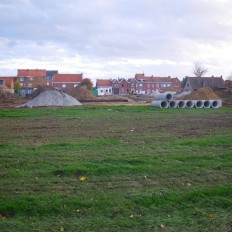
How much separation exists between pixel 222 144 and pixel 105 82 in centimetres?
9390

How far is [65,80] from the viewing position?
9569 cm

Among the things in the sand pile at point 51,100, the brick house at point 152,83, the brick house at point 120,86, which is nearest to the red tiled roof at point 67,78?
the brick house at point 120,86

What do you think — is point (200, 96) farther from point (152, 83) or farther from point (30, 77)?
point (30, 77)

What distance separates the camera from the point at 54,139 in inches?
511

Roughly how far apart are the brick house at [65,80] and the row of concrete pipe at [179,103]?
207ft

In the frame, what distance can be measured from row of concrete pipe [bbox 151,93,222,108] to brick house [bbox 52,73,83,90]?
63.1 m

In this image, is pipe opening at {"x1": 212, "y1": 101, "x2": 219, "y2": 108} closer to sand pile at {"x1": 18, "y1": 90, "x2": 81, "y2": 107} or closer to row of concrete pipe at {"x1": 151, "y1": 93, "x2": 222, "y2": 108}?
row of concrete pipe at {"x1": 151, "y1": 93, "x2": 222, "y2": 108}

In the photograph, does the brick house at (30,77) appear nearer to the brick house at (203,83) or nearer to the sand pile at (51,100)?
the brick house at (203,83)

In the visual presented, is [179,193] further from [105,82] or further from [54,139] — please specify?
[105,82]

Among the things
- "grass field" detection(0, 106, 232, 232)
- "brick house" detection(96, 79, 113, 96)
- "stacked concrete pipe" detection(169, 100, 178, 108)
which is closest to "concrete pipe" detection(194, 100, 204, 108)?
"stacked concrete pipe" detection(169, 100, 178, 108)

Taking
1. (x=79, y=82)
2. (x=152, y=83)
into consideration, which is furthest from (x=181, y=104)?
(x=152, y=83)

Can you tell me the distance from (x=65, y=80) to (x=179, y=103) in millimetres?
65825

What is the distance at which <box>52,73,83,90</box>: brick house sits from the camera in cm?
9538

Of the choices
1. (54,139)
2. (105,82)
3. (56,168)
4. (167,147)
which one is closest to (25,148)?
(54,139)
